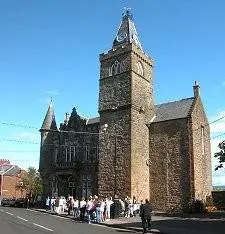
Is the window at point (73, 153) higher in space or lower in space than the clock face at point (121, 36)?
lower

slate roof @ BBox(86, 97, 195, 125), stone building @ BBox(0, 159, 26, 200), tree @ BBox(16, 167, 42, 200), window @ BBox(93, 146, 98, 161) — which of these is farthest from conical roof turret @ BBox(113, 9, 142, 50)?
stone building @ BBox(0, 159, 26, 200)

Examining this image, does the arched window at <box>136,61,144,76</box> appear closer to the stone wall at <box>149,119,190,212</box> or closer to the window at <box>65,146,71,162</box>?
the stone wall at <box>149,119,190,212</box>

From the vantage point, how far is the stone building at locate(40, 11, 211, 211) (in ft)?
121

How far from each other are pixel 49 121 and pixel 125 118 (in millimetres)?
16028

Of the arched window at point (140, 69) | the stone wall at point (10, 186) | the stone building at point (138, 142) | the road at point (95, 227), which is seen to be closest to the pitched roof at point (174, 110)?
the stone building at point (138, 142)

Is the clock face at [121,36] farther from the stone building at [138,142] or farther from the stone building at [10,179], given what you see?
the stone building at [10,179]

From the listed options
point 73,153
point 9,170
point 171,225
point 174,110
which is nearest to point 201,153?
point 174,110

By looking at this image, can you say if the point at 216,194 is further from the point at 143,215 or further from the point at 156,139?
the point at 143,215

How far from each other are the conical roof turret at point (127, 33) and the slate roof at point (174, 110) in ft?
23.7

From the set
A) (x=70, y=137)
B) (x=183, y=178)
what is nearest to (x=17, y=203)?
(x=70, y=137)

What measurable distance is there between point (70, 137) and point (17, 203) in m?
12.1

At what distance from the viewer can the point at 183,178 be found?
36438mm

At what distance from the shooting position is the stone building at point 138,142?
3691 centimetres

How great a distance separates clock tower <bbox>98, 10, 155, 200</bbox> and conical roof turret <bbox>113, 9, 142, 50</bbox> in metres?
0.16
